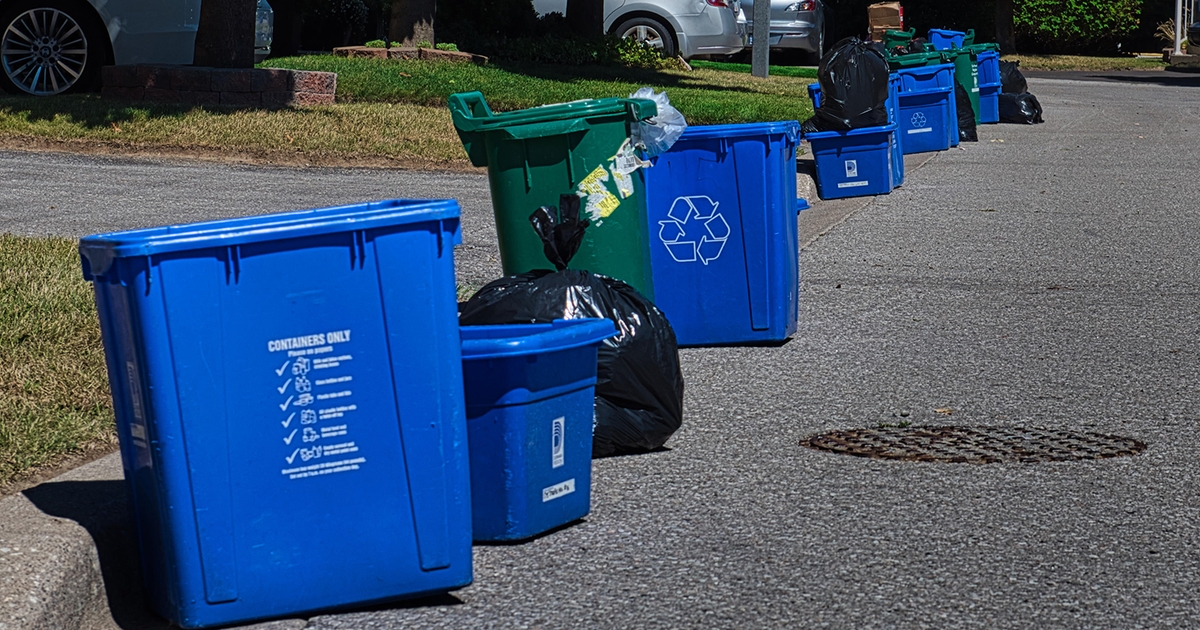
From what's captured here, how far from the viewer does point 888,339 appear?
6.43 meters

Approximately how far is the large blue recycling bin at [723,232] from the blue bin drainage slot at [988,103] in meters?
11.9

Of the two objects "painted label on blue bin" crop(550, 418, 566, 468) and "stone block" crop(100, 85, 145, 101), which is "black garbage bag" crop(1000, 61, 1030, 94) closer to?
"stone block" crop(100, 85, 145, 101)

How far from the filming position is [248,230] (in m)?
3.20

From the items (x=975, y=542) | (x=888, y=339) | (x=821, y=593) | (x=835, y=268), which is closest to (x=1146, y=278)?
(x=835, y=268)

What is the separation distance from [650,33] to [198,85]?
1056 centimetres

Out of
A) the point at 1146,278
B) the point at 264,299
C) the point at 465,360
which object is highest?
the point at 264,299

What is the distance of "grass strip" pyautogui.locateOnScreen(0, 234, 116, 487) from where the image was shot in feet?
14.0

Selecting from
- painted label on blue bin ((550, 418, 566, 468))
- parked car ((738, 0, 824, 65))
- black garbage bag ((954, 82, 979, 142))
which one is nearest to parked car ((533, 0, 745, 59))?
A: parked car ((738, 0, 824, 65))

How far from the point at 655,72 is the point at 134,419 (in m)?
16.9

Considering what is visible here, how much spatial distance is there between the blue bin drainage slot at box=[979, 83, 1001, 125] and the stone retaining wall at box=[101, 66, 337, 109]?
26.6 ft

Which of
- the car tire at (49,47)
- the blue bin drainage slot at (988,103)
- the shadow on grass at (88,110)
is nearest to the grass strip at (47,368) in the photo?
the shadow on grass at (88,110)

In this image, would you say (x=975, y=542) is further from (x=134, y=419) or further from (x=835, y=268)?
(x=835, y=268)

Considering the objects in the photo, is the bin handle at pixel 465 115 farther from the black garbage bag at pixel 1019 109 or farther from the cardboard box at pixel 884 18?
the cardboard box at pixel 884 18

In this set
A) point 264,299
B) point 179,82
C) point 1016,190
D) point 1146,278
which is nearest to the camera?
point 264,299
